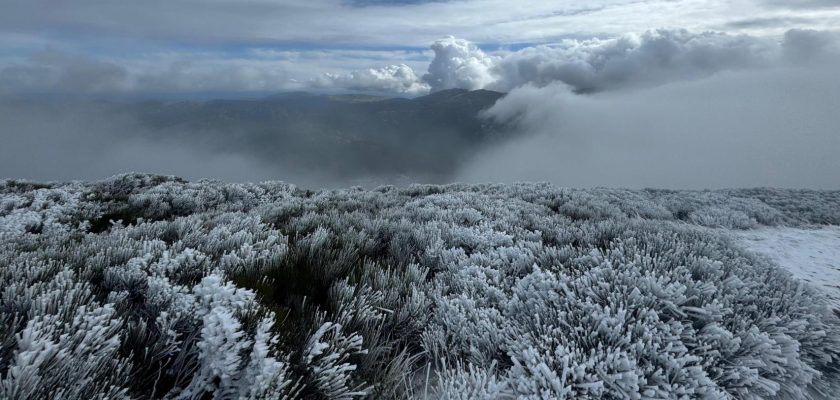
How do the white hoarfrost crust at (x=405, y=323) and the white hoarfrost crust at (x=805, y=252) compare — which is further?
the white hoarfrost crust at (x=805, y=252)

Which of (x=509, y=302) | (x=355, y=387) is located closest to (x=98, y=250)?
(x=355, y=387)

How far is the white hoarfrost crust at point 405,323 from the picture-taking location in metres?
1.93

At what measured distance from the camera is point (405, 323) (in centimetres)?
314

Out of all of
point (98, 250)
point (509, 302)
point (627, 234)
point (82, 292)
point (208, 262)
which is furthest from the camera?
point (627, 234)

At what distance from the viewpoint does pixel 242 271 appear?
3318 mm

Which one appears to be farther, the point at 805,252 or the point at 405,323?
the point at 805,252

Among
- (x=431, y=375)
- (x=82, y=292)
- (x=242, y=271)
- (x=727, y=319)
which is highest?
(x=82, y=292)

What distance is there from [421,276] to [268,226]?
315 centimetres

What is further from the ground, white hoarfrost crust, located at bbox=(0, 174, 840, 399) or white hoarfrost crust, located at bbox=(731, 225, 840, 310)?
white hoarfrost crust, located at bbox=(0, 174, 840, 399)

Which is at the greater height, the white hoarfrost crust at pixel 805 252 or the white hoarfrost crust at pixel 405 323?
the white hoarfrost crust at pixel 405 323

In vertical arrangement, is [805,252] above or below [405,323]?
below

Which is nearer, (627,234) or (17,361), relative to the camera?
(17,361)

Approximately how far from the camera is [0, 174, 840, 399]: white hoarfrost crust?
193 centimetres

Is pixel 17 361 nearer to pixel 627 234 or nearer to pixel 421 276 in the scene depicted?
pixel 421 276
